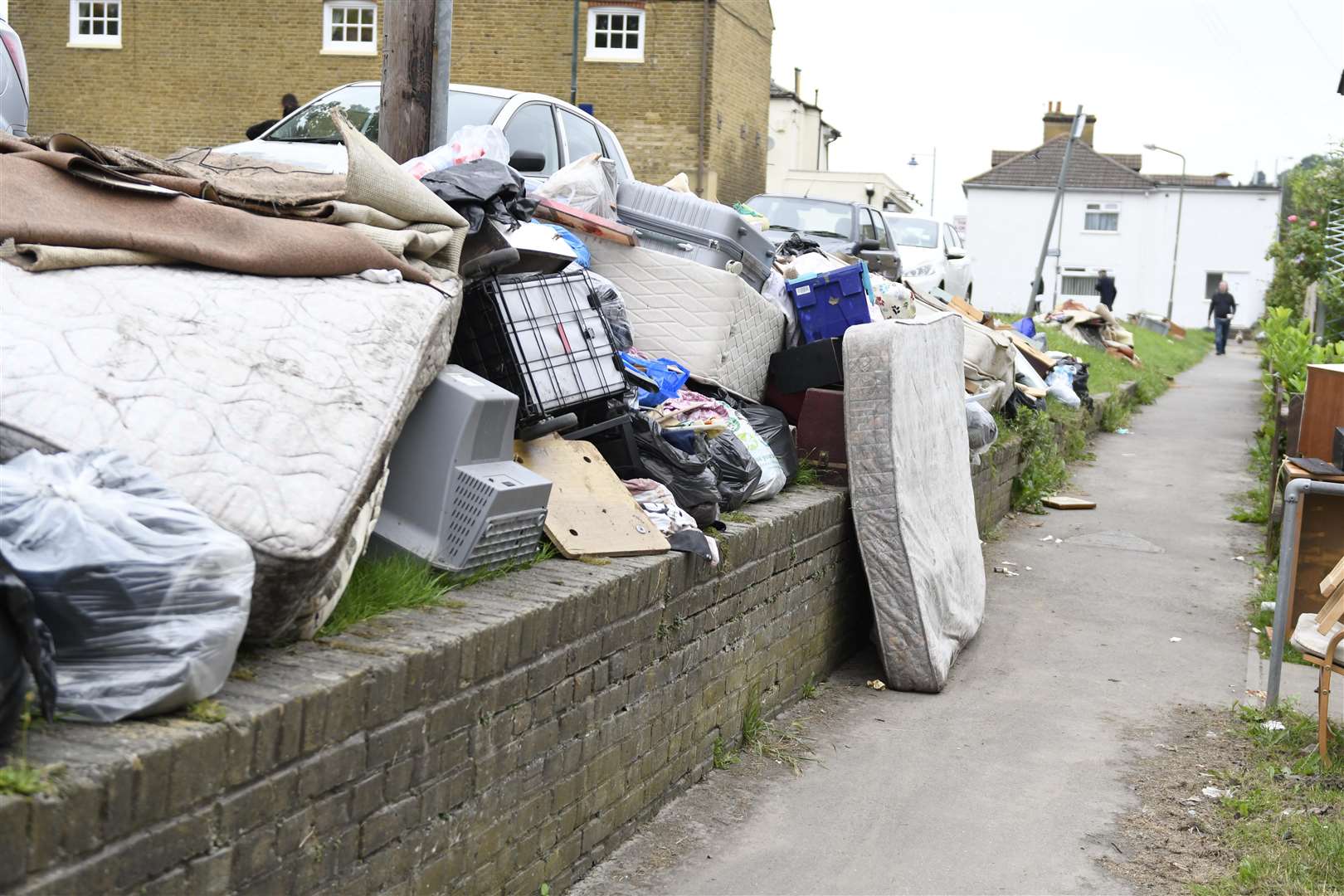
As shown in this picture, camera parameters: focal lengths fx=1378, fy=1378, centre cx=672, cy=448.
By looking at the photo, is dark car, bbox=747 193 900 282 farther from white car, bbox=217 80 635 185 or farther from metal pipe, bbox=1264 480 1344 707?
metal pipe, bbox=1264 480 1344 707

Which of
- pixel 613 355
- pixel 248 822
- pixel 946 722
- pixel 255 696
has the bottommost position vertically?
pixel 946 722

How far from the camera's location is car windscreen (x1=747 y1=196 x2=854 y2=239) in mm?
16812

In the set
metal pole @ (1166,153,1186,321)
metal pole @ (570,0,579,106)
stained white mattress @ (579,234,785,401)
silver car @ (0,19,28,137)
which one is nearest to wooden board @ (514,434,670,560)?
stained white mattress @ (579,234,785,401)

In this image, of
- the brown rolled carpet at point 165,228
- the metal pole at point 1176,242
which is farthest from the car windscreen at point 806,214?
the metal pole at point 1176,242

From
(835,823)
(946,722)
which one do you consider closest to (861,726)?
(946,722)

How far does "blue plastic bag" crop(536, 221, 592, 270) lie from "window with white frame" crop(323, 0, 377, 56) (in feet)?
87.7

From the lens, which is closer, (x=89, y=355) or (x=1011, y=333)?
(x=89, y=355)

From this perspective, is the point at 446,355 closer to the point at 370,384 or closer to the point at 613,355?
the point at 370,384

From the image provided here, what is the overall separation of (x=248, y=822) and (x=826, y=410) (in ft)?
14.0

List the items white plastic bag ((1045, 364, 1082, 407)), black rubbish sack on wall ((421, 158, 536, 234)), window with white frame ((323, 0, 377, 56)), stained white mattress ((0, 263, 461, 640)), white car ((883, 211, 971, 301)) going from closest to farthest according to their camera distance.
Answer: stained white mattress ((0, 263, 461, 640)) < black rubbish sack on wall ((421, 158, 536, 234)) < white plastic bag ((1045, 364, 1082, 407)) < white car ((883, 211, 971, 301)) < window with white frame ((323, 0, 377, 56))

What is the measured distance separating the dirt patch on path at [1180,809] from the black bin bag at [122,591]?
10.1 ft

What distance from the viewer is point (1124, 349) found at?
2419 centimetres

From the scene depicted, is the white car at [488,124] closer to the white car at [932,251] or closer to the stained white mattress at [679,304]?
the stained white mattress at [679,304]

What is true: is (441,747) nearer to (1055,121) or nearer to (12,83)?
(12,83)
